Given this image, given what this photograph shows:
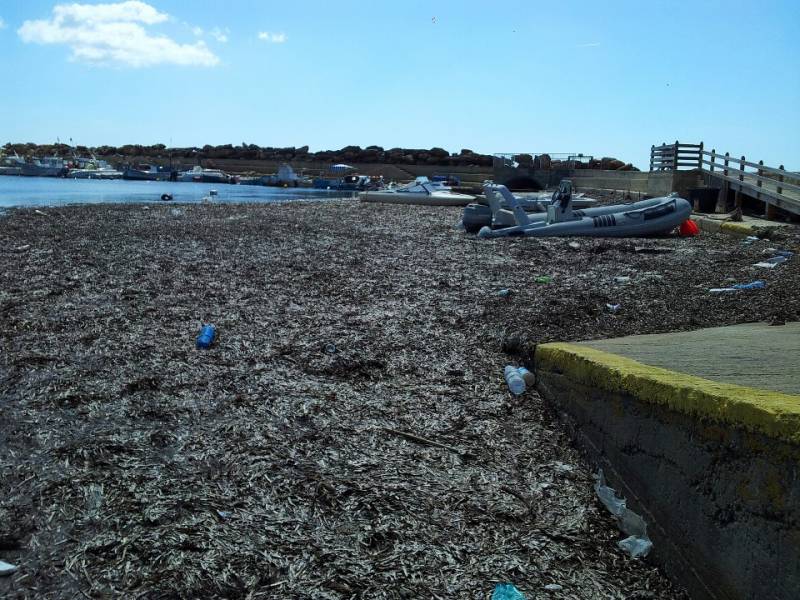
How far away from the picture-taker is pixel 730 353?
14.8 ft

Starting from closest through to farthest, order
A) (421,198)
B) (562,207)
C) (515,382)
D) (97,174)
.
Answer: (515,382) → (562,207) → (421,198) → (97,174)

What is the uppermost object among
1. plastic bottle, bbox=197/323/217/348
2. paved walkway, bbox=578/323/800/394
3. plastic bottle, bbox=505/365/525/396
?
paved walkway, bbox=578/323/800/394

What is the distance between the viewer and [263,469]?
387 centimetres

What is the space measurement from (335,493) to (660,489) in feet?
5.52

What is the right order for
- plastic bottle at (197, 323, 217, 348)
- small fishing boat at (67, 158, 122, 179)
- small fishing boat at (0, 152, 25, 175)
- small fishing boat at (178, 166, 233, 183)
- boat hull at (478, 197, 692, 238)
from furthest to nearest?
1. small fishing boat at (0, 152, 25, 175)
2. small fishing boat at (67, 158, 122, 179)
3. small fishing boat at (178, 166, 233, 183)
4. boat hull at (478, 197, 692, 238)
5. plastic bottle at (197, 323, 217, 348)

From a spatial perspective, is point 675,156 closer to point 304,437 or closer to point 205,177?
point 304,437

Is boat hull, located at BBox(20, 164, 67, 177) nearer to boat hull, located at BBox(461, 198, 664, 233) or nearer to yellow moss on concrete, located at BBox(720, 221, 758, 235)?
boat hull, located at BBox(461, 198, 664, 233)

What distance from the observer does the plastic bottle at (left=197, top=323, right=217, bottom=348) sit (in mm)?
6195

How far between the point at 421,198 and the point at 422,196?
0.35 meters

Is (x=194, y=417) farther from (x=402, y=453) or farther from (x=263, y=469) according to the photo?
(x=402, y=453)

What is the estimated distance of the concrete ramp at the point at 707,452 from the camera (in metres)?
2.59

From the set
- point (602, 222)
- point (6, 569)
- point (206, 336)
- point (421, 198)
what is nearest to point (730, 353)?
point (6, 569)

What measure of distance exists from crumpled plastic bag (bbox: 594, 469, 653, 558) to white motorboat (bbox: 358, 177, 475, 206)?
2829 cm

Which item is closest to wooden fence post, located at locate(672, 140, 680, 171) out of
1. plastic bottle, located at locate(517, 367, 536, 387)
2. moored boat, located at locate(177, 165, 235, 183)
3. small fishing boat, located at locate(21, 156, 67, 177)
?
plastic bottle, located at locate(517, 367, 536, 387)
